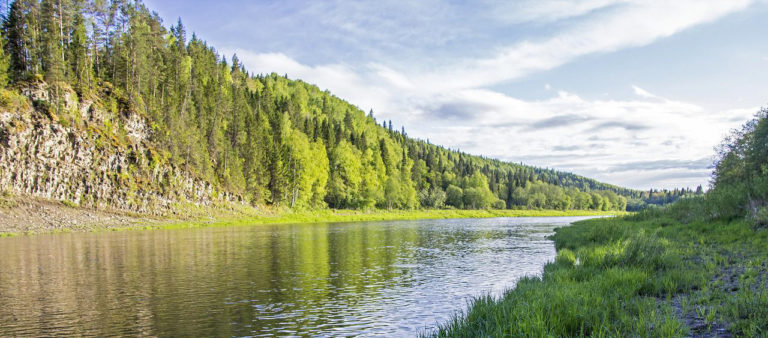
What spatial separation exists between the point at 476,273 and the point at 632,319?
14302 millimetres

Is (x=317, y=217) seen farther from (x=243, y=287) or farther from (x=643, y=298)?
(x=643, y=298)

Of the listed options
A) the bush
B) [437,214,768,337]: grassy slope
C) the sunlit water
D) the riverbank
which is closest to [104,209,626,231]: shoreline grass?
the riverbank

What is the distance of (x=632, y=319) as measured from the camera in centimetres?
995

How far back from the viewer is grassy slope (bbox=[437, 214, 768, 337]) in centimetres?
920

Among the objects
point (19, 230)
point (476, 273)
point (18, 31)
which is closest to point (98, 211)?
point (19, 230)

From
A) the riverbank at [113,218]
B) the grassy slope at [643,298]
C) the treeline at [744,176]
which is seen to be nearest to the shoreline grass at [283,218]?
the riverbank at [113,218]

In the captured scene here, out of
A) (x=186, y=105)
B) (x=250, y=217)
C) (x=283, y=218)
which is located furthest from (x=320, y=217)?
(x=186, y=105)

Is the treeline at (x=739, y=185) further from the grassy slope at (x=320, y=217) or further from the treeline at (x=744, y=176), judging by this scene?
the grassy slope at (x=320, y=217)

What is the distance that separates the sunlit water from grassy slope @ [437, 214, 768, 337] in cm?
342

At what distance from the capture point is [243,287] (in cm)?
2053

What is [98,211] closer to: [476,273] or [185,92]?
[185,92]

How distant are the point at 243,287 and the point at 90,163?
5580cm

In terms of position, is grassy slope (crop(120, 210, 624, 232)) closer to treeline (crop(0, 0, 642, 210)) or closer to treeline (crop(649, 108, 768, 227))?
treeline (crop(0, 0, 642, 210))

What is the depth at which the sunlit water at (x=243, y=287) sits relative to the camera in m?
14.4
